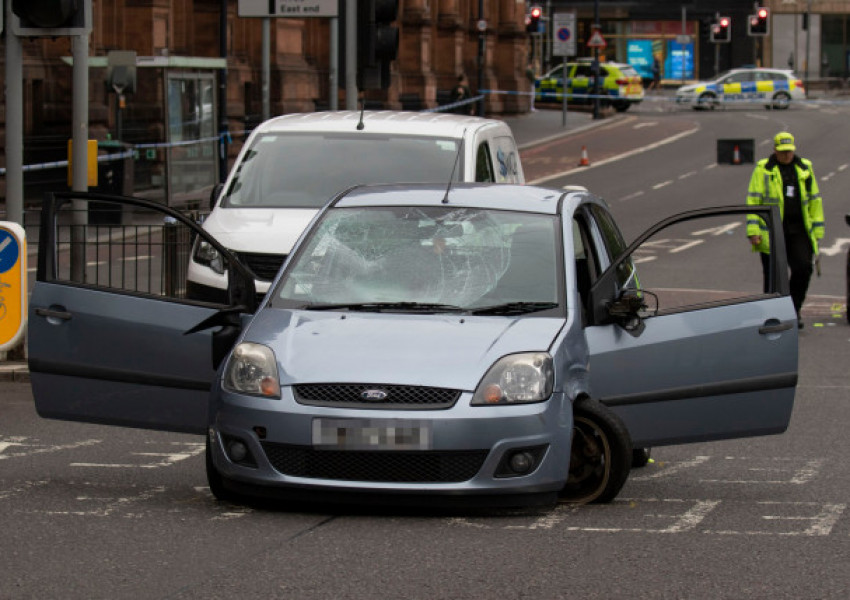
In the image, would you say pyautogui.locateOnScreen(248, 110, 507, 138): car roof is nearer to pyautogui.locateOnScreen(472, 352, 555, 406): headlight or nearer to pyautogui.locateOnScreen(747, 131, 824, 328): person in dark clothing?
pyautogui.locateOnScreen(747, 131, 824, 328): person in dark clothing

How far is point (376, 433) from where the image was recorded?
7.88 meters

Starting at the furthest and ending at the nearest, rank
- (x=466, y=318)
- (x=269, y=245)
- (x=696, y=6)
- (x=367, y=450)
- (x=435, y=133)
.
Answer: (x=696, y=6)
(x=435, y=133)
(x=269, y=245)
(x=466, y=318)
(x=367, y=450)

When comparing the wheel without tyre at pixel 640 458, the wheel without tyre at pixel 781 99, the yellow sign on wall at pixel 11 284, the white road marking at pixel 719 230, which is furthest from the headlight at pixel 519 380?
the wheel without tyre at pixel 781 99

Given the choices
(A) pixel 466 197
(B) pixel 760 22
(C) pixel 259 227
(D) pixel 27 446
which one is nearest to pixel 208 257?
(C) pixel 259 227


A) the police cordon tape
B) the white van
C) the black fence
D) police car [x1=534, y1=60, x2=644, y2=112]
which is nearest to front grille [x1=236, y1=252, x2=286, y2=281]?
the white van

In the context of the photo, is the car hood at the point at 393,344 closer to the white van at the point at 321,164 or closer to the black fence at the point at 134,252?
the white van at the point at 321,164

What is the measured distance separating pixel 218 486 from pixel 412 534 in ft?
3.48

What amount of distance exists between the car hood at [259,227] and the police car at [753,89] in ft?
180

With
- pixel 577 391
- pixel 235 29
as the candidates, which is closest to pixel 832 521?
pixel 577 391

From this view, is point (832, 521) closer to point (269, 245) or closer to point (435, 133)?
point (269, 245)

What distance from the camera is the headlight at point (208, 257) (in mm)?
13367

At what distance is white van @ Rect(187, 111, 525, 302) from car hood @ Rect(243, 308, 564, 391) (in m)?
4.96

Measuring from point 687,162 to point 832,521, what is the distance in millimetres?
35786

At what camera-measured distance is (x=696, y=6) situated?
10288cm
